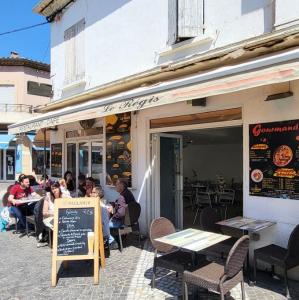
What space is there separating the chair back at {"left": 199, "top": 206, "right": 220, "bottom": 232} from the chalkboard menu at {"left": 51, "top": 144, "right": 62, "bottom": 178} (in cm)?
798

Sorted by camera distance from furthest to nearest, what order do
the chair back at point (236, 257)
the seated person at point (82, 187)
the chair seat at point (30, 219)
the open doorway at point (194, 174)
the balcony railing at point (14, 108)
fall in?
the balcony railing at point (14, 108) → the seated person at point (82, 187) → the open doorway at point (194, 174) → the chair seat at point (30, 219) → the chair back at point (236, 257)

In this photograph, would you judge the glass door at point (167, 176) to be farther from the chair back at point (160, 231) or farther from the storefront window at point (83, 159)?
the storefront window at point (83, 159)

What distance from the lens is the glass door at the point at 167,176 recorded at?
8.83 m

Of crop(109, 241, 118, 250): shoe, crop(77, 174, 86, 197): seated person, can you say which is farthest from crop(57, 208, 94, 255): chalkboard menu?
crop(77, 174, 86, 197): seated person

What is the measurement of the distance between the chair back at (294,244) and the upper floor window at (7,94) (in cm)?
2774

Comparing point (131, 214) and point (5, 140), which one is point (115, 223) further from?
point (5, 140)

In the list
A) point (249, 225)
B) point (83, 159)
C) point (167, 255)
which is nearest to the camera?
point (167, 255)

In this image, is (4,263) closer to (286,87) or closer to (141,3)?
(286,87)

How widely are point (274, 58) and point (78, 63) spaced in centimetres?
847

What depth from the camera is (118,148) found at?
976 cm

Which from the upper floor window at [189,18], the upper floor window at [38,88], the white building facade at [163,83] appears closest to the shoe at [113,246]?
the white building facade at [163,83]

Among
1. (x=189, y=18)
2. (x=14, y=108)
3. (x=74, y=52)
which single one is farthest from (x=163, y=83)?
(x=14, y=108)

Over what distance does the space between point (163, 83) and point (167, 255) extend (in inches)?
115

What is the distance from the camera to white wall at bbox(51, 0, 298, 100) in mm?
6676
